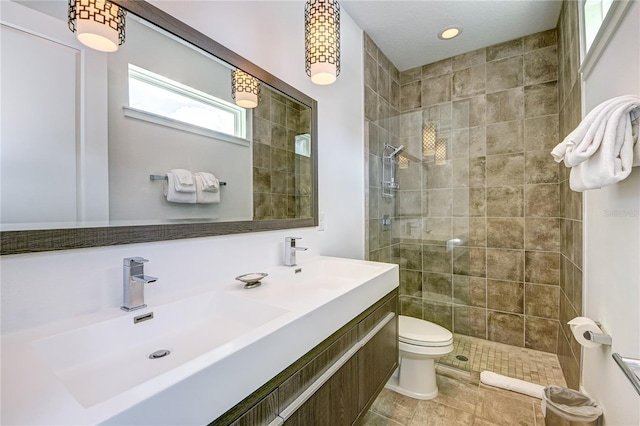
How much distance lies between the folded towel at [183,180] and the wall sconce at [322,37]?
0.88 metres

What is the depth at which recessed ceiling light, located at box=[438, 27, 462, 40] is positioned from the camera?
2.31 meters

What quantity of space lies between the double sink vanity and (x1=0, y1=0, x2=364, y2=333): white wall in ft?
0.24

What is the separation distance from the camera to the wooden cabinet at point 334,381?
0.73 metres

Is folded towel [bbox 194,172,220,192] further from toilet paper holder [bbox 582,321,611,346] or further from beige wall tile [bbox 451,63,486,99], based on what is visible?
beige wall tile [bbox 451,63,486,99]

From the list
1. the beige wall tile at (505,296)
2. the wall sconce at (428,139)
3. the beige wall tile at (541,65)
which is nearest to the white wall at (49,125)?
the wall sconce at (428,139)

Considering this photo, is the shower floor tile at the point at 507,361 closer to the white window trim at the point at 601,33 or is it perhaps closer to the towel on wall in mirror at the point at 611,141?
the towel on wall in mirror at the point at 611,141

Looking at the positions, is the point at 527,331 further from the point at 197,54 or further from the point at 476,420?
the point at 197,54

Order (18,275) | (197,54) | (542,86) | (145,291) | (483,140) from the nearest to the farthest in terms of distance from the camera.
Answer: (18,275) → (145,291) → (197,54) → (542,86) → (483,140)

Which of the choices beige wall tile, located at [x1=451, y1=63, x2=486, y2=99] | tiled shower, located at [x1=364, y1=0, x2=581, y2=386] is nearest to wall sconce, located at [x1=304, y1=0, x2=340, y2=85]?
tiled shower, located at [x1=364, y1=0, x2=581, y2=386]

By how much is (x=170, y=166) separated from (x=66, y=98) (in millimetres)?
335

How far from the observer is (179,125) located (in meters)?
1.09

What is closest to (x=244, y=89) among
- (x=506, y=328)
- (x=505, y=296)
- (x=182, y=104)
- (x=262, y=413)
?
(x=182, y=104)

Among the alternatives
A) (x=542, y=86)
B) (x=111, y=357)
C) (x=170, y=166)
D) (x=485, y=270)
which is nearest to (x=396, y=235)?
(x=485, y=270)

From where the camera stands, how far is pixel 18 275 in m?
0.71
